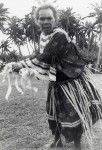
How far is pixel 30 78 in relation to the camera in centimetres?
395

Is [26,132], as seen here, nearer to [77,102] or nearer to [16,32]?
[77,102]

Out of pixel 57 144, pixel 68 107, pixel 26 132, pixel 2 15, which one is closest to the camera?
pixel 68 107

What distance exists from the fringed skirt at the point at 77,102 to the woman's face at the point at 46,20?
63cm

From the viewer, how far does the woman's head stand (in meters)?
3.91

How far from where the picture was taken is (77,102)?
166 inches

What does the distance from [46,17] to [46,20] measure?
3cm

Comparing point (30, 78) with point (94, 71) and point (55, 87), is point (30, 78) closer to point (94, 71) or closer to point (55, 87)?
point (55, 87)

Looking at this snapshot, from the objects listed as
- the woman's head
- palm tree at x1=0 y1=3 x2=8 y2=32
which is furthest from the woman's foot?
palm tree at x1=0 y1=3 x2=8 y2=32

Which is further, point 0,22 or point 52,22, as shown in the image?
point 0,22

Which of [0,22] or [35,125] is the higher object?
[35,125]

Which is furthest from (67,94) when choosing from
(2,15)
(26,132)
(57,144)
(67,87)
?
(2,15)

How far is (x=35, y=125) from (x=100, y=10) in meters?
50.8

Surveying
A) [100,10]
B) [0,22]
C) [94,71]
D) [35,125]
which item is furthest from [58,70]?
[0,22]

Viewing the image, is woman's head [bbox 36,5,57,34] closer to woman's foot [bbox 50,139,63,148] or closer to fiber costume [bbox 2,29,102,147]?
fiber costume [bbox 2,29,102,147]
